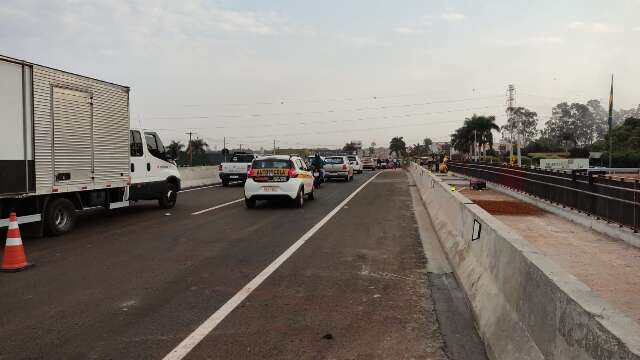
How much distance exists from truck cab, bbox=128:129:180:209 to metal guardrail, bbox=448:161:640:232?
11106mm

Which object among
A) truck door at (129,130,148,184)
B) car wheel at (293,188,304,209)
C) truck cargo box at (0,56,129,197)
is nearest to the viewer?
truck cargo box at (0,56,129,197)

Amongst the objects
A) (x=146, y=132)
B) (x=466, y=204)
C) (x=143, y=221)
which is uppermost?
(x=146, y=132)

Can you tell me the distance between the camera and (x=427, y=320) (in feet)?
17.7

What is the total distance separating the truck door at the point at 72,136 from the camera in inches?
430

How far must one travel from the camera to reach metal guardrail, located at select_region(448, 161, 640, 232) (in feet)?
33.4

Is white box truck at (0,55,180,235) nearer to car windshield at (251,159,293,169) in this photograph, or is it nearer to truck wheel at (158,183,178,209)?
truck wheel at (158,183,178,209)

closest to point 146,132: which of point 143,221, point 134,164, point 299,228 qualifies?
point 134,164

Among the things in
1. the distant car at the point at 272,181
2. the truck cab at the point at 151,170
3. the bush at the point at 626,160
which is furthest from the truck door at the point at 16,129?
the bush at the point at 626,160

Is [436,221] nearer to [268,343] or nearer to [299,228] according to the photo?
[299,228]

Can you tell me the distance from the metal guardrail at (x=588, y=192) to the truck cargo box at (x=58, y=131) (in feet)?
36.4

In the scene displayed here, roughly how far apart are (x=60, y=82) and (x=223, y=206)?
6.78 metres

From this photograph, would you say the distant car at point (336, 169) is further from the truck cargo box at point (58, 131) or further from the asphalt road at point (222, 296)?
the asphalt road at point (222, 296)

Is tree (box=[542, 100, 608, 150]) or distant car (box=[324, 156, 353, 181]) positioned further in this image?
tree (box=[542, 100, 608, 150])

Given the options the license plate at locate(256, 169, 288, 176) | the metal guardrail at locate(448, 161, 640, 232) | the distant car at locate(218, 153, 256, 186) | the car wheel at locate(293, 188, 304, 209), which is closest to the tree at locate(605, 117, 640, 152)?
the distant car at locate(218, 153, 256, 186)
